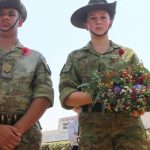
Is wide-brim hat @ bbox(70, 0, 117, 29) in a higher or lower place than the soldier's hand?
higher

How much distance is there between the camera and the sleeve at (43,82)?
4.34 meters

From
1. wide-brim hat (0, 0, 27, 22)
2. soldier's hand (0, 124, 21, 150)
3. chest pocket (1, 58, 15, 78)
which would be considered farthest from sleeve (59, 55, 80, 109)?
wide-brim hat (0, 0, 27, 22)

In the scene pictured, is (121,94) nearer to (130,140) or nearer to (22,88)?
(130,140)

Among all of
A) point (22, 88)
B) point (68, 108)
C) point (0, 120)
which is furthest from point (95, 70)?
point (0, 120)

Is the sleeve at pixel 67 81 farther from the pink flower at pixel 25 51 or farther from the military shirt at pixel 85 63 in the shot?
the pink flower at pixel 25 51

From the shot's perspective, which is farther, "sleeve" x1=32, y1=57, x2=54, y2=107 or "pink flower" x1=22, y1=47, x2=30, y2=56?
"pink flower" x1=22, y1=47, x2=30, y2=56

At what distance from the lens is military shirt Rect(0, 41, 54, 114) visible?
4281mm

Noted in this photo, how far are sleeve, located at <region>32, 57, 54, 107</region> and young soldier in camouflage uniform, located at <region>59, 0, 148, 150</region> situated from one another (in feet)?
0.46

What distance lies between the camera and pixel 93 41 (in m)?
4.79

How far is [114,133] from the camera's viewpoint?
4.21m

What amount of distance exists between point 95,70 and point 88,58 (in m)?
0.21

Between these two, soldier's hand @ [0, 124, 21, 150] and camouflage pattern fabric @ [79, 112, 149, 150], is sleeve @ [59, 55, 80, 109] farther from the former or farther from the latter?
soldier's hand @ [0, 124, 21, 150]

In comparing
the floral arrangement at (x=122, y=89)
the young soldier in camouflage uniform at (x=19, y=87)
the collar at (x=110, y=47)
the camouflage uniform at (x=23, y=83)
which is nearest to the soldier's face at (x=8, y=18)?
the young soldier in camouflage uniform at (x=19, y=87)

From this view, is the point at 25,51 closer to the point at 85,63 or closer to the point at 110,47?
the point at 85,63
